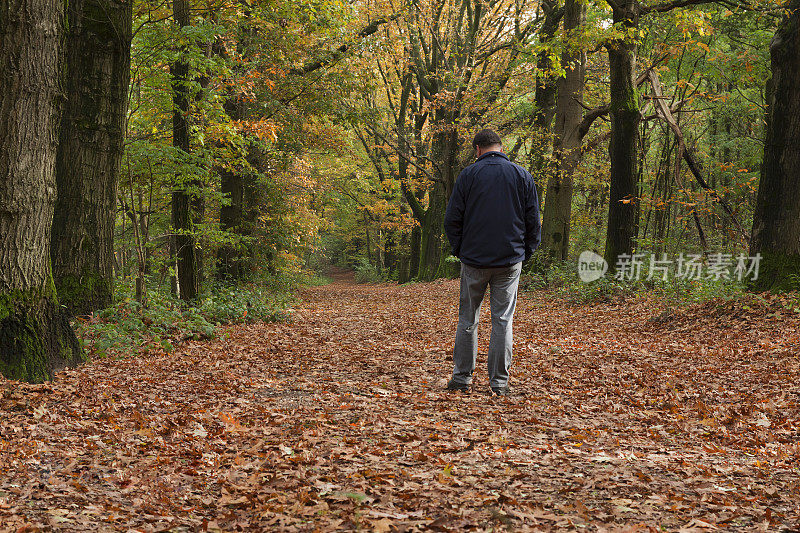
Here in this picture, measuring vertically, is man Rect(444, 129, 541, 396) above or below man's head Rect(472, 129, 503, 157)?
below

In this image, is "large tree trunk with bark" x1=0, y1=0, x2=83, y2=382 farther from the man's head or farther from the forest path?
the man's head

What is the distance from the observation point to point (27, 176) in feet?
16.5

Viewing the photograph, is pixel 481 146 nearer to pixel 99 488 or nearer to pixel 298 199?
pixel 99 488

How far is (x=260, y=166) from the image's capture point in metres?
18.2

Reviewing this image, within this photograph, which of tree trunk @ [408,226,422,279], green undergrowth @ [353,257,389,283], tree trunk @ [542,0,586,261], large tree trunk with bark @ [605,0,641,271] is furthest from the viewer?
green undergrowth @ [353,257,389,283]

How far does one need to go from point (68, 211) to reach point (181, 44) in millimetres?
3343

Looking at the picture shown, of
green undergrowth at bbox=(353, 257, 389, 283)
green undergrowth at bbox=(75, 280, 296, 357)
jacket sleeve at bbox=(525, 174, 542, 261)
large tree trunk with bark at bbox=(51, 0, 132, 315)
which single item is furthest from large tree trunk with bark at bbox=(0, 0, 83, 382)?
green undergrowth at bbox=(353, 257, 389, 283)

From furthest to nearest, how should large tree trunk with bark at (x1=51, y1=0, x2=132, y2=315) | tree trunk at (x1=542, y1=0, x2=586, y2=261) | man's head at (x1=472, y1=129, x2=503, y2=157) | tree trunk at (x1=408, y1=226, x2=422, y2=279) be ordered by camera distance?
1. tree trunk at (x1=408, y1=226, x2=422, y2=279)
2. tree trunk at (x1=542, y1=0, x2=586, y2=261)
3. large tree trunk with bark at (x1=51, y1=0, x2=132, y2=315)
4. man's head at (x1=472, y1=129, x2=503, y2=157)

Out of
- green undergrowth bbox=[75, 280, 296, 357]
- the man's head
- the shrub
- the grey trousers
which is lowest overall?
the shrub

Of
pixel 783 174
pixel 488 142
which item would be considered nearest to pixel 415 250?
pixel 783 174

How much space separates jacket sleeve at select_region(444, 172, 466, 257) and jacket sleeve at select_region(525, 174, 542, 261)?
0.59 meters

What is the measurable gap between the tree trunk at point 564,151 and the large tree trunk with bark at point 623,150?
111 inches

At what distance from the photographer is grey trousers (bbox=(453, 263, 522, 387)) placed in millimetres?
5438

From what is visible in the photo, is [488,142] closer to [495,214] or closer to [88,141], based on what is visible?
[495,214]
